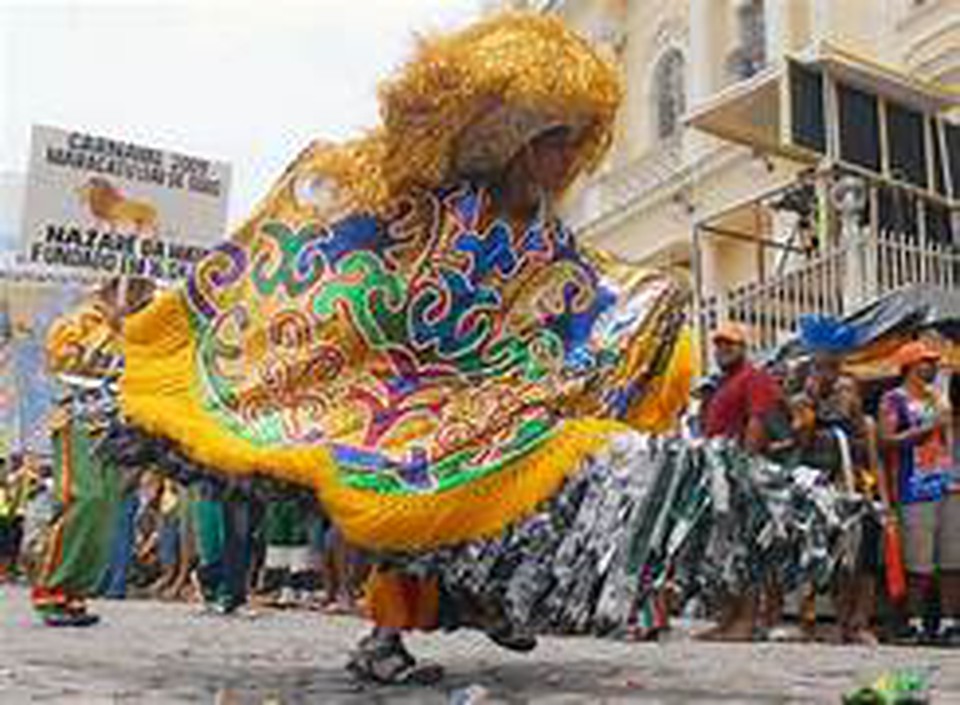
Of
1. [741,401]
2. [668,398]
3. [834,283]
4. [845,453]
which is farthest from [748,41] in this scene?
[668,398]

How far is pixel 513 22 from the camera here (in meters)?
4.45

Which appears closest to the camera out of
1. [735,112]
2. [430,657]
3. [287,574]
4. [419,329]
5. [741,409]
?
[419,329]

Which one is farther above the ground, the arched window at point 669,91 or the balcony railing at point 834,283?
the arched window at point 669,91

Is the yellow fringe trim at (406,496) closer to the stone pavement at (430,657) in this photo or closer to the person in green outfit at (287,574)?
the stone pavement at (430,657)

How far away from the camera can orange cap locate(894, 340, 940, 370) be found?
6.95m

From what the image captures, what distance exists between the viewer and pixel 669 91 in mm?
22359

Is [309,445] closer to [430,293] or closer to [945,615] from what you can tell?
[430,293]

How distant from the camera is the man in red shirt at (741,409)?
21.1 ft

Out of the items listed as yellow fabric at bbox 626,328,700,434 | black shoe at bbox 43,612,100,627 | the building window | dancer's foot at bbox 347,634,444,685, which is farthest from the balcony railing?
the building window

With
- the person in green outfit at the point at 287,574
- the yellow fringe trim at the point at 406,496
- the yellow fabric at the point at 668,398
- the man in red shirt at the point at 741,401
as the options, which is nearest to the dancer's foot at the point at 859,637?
the man in red shirt at the point at 741,401

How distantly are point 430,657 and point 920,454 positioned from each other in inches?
113

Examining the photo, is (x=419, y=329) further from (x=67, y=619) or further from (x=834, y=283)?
(x=834, y=283)

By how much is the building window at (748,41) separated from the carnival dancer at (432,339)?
16195 mm

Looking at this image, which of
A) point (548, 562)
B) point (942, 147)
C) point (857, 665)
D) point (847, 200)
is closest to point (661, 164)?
point (942, 147)
